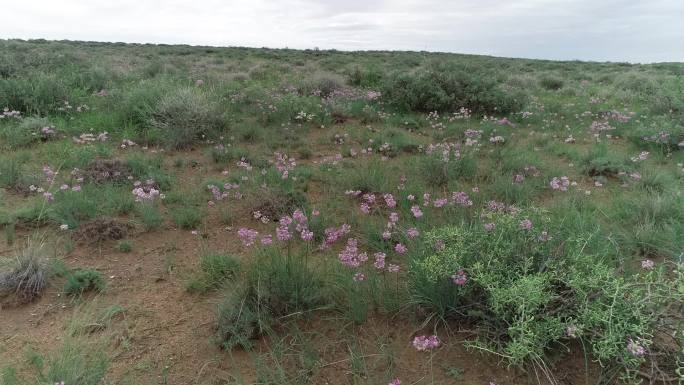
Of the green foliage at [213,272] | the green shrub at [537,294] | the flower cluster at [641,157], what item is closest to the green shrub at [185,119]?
the green foliage at [213,272]

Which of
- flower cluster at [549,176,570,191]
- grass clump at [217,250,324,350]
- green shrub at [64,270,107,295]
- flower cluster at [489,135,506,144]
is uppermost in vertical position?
flower cluster at [489,135,506,144]

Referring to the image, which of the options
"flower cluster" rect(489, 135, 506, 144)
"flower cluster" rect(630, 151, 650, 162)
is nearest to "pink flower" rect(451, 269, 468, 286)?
"flower cluster" rect(489, 135, 506, 144)

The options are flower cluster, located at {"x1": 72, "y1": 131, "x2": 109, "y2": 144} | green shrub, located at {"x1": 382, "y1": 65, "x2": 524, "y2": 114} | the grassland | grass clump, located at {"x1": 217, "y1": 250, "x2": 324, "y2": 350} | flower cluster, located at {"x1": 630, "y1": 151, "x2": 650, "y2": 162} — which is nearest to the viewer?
the grassland

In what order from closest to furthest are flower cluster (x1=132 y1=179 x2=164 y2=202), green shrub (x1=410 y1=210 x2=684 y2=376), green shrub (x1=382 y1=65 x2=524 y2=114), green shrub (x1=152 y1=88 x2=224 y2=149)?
green shrub (x1=410 y1=210 x2=684 y2=376) < flower cluster (x1=132 y1=179 x2=164 y2=202) < green shrub (x1=152 y1=88 x2=224 y2=149) < green shrub (x1=382 y1=65 x2=524 y2=114)

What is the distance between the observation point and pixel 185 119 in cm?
672

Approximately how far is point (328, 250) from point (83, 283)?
1.86 m

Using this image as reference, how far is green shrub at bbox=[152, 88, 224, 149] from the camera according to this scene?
21.6ft

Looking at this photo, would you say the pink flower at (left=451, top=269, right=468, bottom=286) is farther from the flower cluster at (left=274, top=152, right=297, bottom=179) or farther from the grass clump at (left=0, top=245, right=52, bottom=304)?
the grass clump at (left=0, top=245, right=52, bottom=304)

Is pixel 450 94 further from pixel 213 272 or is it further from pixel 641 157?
pixel 213 272

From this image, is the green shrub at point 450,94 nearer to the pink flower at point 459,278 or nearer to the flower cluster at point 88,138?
the flower cluster at point 88,138

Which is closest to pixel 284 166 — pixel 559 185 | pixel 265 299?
pixel 265 299

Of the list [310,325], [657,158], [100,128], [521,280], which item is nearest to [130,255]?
[310,325]

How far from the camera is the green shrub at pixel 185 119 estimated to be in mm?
6590

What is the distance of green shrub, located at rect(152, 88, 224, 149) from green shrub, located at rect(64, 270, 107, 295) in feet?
11.3
